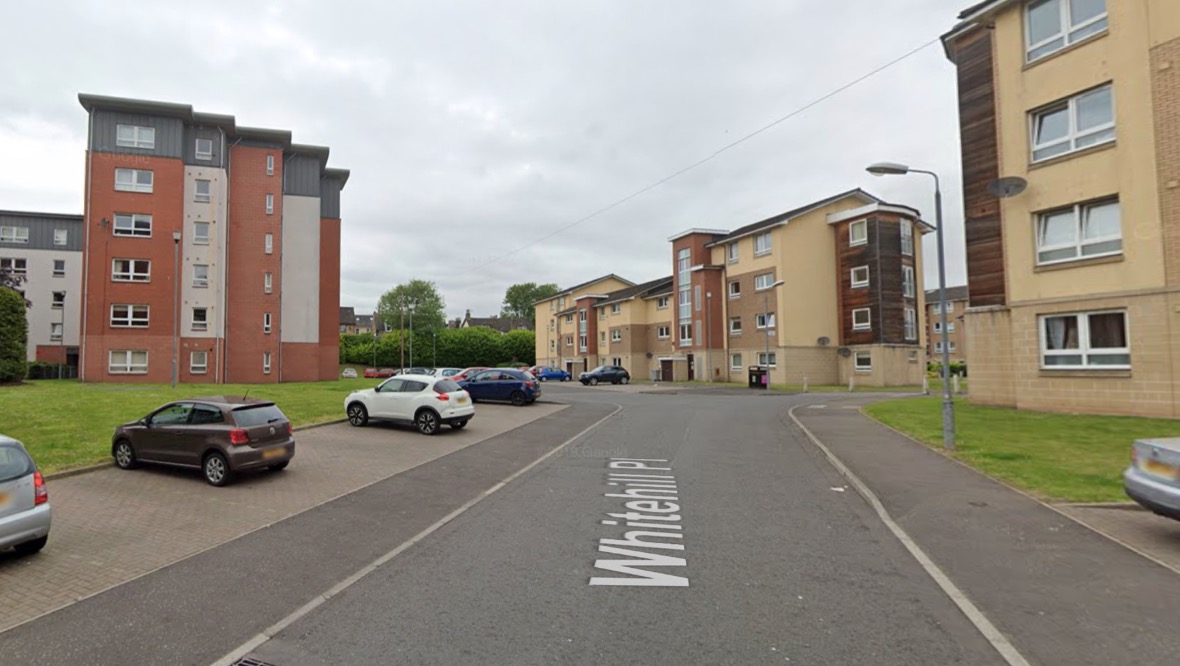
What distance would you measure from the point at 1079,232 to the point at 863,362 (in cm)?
2416

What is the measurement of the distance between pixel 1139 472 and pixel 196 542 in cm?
985

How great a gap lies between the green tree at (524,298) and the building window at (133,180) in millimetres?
87090

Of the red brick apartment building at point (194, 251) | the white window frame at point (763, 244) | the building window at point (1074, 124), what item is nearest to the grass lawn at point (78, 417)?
the red brick apartment building at point (194, 251)

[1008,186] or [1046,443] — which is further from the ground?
[1008,186]

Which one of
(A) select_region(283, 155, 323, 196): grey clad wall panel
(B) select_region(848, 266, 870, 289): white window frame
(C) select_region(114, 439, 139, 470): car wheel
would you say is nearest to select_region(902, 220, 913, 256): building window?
(B) select_region(848, 266, 870, 289): white window frame

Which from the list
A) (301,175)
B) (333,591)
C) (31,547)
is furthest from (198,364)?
(333,591)

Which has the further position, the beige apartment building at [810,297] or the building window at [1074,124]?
the beige apartment building at [810,297]

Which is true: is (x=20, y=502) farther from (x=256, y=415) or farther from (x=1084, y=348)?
(x=1084, y=348)

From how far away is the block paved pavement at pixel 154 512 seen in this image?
5.46 metres

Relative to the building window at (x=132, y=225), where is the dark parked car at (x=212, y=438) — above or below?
below

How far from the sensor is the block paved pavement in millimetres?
5458

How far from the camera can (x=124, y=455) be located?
10.4 m

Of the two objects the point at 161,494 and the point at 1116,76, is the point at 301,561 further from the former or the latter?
the point at 1116,76

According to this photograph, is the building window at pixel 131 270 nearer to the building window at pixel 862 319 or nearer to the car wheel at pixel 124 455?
the car wheel at pixel 124 455
